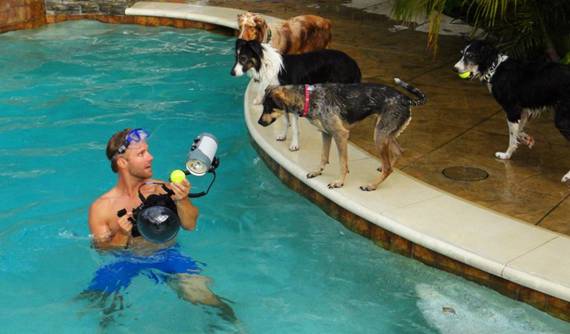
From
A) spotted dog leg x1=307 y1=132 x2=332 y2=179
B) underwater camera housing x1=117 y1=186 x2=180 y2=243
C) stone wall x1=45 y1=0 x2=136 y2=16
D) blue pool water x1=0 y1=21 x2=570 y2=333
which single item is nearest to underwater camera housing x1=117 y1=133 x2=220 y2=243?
underwater camera housing x1=117 y1=186 x2=180 y2=243

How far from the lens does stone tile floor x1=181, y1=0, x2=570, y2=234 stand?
7469 millimetres

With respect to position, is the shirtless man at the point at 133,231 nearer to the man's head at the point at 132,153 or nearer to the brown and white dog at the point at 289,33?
the man's head at the point at 132,153

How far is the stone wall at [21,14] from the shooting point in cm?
1502

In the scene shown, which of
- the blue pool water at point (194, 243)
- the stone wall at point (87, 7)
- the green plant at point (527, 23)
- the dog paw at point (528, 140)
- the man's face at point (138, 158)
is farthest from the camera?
the stone wall at point (87, 7)

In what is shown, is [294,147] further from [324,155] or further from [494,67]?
[494,67]

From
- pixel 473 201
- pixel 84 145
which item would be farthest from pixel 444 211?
pixel 84 145

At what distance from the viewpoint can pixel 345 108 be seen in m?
7.62

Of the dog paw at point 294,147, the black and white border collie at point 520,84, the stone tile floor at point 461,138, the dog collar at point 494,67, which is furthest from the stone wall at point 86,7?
the dog collar at point 494,67

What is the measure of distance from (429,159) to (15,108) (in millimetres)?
6586

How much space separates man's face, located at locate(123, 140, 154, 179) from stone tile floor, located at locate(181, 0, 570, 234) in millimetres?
3249

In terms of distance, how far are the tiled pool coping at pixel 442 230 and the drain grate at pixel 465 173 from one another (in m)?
0.42

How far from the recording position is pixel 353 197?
24.9 ft

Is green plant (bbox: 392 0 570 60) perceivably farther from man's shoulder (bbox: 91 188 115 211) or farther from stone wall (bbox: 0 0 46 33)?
stone wall (bbox: 0 0 46 33)

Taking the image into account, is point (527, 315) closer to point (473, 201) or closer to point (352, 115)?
point (473, 201)
